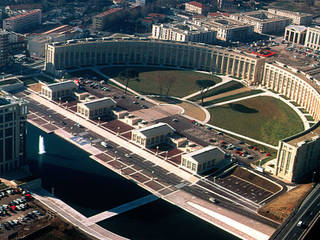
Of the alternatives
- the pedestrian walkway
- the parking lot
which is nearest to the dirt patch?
the pedestrian walkway

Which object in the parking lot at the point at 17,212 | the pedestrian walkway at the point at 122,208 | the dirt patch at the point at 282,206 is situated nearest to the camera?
the parking lot at the point at 17,212

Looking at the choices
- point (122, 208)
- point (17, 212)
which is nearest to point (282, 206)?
point (122, 208)

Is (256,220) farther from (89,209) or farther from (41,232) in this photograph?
(41,232)

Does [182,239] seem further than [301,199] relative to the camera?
No

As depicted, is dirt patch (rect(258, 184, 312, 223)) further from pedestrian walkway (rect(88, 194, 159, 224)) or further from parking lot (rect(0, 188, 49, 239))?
parking lot (rect(0, 188, 49, 239))

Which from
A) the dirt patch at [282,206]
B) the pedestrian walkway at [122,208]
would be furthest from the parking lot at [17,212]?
the dirt patch at [282,206]

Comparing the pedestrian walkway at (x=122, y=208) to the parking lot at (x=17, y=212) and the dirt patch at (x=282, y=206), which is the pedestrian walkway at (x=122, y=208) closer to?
the parking lot at (x=17, y=212)

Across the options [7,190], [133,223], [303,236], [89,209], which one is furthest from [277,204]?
[7,190]
